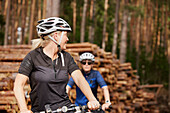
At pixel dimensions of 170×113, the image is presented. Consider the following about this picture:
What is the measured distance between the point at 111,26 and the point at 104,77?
2670 centimetres

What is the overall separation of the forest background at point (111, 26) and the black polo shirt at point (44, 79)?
9.31 m

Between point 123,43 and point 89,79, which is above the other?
point 123,43

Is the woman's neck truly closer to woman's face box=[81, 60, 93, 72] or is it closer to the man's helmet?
the man's helmet

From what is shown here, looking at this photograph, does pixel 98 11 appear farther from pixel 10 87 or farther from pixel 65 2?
pixel 10 87

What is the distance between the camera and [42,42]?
3.20 metres

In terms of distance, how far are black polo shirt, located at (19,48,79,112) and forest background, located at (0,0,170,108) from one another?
9.31 m

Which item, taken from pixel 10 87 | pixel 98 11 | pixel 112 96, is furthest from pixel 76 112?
pixel 98 11

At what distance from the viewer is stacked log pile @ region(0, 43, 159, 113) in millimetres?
6680

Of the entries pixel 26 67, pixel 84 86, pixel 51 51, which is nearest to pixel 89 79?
pixel 84 86

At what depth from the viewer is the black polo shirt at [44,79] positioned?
2.94 m

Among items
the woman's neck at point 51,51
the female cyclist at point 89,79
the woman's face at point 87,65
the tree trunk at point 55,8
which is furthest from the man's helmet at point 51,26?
the tree trunk at point 55,8

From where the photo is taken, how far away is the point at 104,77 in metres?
9.90

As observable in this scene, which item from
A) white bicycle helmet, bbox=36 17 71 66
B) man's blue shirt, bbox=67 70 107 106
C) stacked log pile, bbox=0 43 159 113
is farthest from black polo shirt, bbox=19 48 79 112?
stacked log pile, bbox=0 43 159 113

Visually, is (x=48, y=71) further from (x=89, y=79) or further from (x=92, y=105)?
(x=89, y=79)
